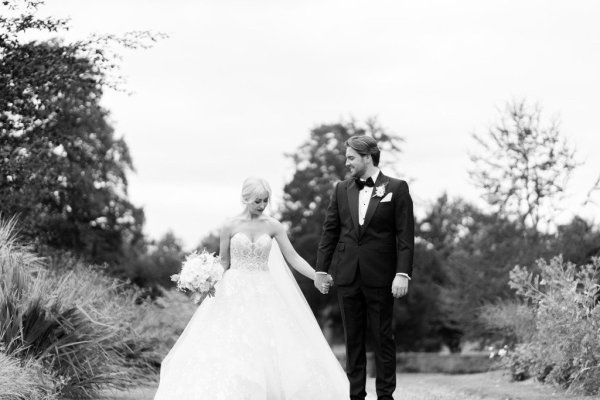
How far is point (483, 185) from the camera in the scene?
31.8m

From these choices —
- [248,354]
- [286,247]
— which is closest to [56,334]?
[286,247]

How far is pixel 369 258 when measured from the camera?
8633 mm

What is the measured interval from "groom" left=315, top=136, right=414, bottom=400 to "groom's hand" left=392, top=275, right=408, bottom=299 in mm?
31

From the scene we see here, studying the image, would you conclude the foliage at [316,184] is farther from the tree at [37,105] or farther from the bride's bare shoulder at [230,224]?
the bride's bare shoulder at [230,224]

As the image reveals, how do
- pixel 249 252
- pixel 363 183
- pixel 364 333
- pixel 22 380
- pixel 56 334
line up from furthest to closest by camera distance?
pixel 56 334
pixel 22 380
pixel 249 252
pixel 363 183
pixel 364 333

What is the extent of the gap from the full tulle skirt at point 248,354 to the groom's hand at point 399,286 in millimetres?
881

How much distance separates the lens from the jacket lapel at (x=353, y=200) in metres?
8.77

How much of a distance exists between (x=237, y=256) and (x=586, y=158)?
24142mm

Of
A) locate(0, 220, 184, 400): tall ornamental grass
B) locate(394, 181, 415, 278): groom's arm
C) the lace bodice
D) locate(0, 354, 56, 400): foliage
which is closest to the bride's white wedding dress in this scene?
the lace bodice

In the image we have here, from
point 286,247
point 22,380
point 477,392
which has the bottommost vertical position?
point 477,392

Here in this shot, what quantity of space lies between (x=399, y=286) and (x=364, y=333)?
603 millimetres

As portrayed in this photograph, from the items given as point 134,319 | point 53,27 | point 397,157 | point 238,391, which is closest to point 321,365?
point 238,391

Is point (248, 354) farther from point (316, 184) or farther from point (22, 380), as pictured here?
point (316, 184)

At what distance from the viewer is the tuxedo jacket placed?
28.2 ft
